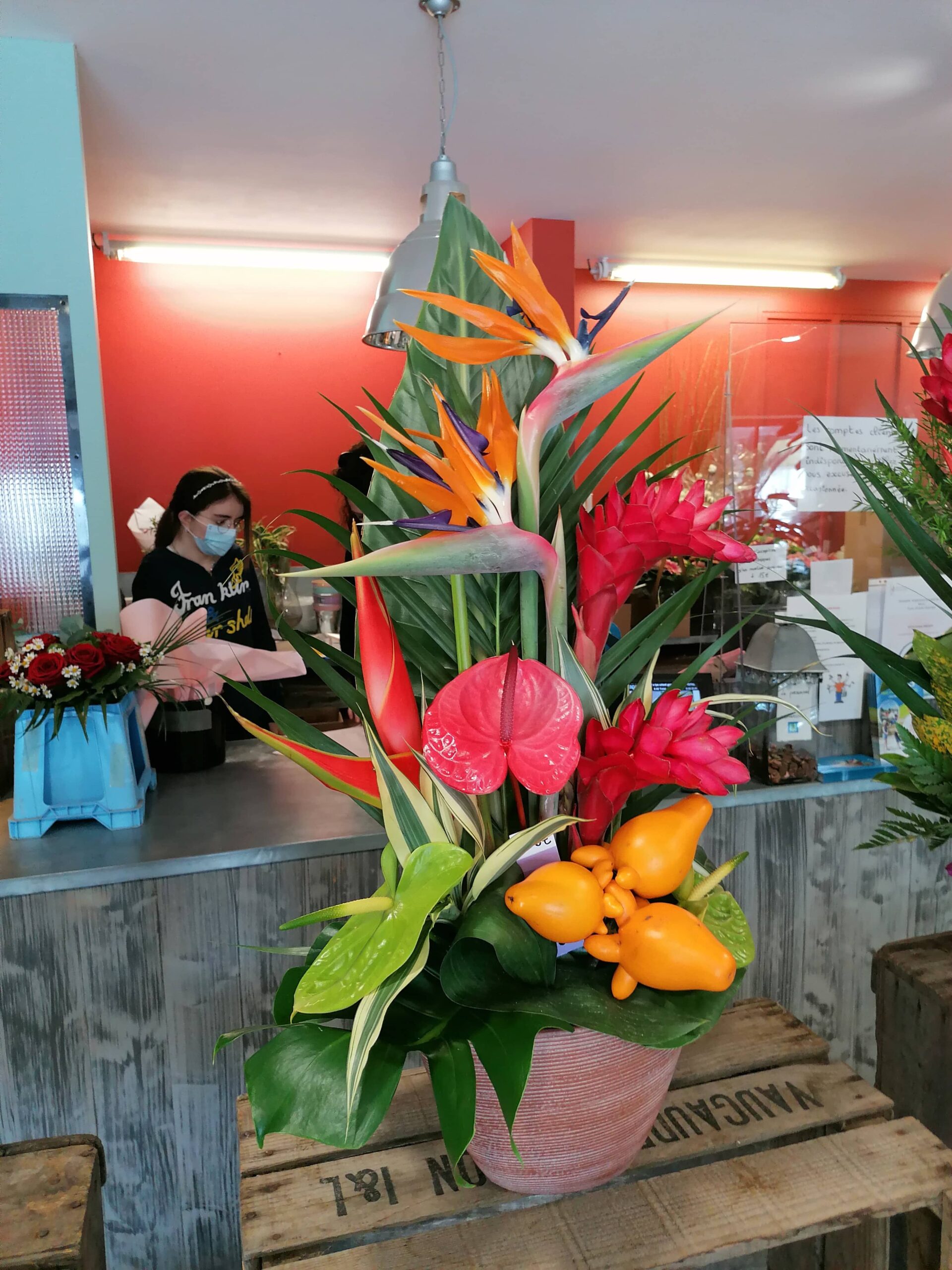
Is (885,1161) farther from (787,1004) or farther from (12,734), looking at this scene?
(12,734)

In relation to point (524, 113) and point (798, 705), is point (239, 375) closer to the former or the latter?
point (524, 113)

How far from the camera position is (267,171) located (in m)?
3.45

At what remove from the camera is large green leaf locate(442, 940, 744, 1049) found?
23.7 inches

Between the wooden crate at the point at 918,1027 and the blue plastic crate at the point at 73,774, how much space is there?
120 centimetres

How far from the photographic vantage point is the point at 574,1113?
66 centimetres

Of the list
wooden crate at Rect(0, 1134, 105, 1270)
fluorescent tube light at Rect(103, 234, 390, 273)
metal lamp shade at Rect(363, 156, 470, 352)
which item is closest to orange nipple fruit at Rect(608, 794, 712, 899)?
wooden crate at Rect(0, 1134, 105, 1270)

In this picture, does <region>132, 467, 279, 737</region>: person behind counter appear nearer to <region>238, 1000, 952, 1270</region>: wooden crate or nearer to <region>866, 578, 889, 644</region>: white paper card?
<region>866, 578, 889, 644</region>: white paper card

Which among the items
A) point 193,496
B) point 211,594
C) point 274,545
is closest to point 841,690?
point 211,594

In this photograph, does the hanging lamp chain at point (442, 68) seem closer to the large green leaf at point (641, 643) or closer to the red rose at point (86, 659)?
→ the red rose at point (86, 659)

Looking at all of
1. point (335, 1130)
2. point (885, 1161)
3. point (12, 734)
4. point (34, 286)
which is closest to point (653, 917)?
point (335, 1130)

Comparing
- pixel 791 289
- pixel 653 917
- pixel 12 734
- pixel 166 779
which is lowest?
pixel 166 779

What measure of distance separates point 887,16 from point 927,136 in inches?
41.7

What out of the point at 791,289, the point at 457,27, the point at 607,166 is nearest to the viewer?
the point at 457,27

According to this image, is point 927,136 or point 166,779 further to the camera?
point 927,136
